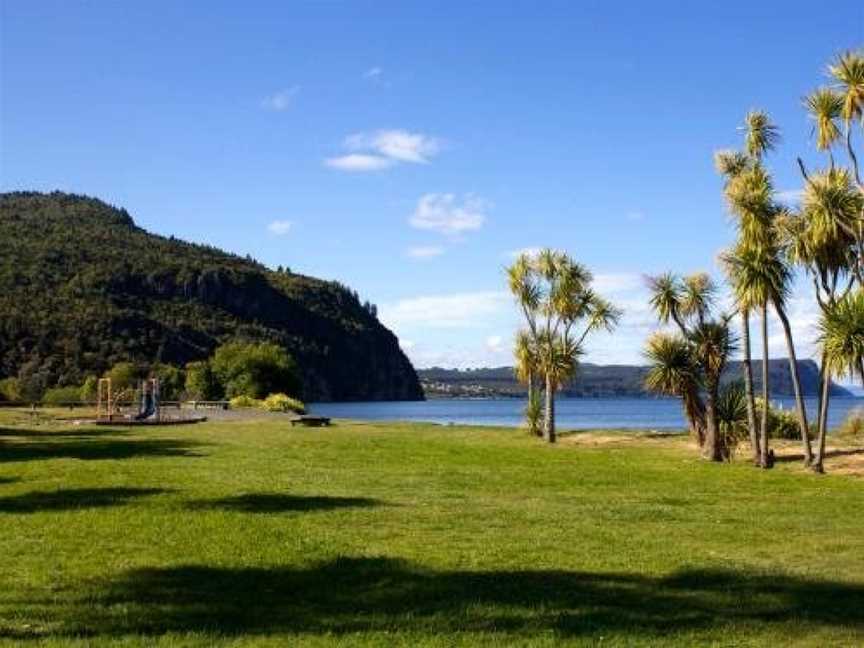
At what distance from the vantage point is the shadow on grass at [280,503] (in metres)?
14.0

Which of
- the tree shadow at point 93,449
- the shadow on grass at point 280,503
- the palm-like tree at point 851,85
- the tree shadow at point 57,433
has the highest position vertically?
the palm-like tree at point 851,85

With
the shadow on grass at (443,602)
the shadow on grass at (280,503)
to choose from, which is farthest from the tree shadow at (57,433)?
the shadow on grass at (443,602)

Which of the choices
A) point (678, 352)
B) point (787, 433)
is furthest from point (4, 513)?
point (787, 433)

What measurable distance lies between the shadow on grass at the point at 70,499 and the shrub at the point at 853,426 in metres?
25.0

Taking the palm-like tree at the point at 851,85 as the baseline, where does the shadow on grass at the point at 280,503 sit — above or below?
below

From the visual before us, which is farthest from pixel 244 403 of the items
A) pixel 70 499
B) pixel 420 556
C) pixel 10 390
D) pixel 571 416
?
pixel 420 556

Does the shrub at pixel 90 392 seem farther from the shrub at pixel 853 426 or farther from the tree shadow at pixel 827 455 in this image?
the tree shadow at pixel 827 455

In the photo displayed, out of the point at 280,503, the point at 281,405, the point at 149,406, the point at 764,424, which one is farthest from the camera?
the point at 281,405

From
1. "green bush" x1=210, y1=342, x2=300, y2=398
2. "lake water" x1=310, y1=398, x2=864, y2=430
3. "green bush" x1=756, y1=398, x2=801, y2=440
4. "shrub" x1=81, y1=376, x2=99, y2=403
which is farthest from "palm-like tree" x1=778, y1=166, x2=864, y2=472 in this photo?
"shrub" x1=81, y1=376, x2=99, y2=403

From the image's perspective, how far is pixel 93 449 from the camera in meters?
25.2

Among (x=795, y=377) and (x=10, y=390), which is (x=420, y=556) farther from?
(x=10, y=390)

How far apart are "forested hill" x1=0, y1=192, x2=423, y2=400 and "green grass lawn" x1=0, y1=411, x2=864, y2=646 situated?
273 ft

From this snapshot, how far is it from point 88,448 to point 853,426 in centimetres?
2402

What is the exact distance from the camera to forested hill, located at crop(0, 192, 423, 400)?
10812 cm
